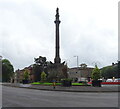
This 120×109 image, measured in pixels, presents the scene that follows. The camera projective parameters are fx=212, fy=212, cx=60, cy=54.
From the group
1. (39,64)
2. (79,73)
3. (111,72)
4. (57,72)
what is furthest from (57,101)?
(111,72)

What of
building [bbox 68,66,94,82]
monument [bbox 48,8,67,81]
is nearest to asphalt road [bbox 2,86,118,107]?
monument [bbox 48,8,67,81]

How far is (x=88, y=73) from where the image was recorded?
373ft

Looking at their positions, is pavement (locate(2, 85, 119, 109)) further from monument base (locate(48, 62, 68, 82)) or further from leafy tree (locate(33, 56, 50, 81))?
leafy tree (locate(33, 56, 50, 81))

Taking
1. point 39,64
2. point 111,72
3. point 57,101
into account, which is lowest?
point 57,101

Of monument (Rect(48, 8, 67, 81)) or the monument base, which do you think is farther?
monument (Rect(48, 8, 67, 81))

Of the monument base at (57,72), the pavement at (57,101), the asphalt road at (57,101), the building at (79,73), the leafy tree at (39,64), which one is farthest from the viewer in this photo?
the building at (79,73)

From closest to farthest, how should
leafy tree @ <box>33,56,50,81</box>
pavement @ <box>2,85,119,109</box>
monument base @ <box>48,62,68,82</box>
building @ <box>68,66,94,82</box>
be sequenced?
pavement @ <box>2,85,119,109</box>, monument base @ <box>48,62,68,82</box>, leafy tree @ <box>33,56,50,81</box>, building @ <box>68,66,94,82</box>

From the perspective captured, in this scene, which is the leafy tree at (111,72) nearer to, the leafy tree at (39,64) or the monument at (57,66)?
the leafy tree at (39,64)

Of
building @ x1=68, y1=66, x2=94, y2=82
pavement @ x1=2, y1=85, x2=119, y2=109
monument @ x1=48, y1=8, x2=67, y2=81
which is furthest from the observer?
building @ x1=68, y1=66, x2=94, y2=82

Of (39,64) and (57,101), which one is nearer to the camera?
(57,101)

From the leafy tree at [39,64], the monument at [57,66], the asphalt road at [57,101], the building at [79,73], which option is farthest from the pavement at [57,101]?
the building at [79,73]

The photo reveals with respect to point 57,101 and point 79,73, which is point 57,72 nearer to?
point 57,101

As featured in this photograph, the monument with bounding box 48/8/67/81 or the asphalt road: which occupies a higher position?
the monument with bounding box 48/8/67/81

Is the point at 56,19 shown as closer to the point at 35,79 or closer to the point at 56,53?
the point at 56,53
